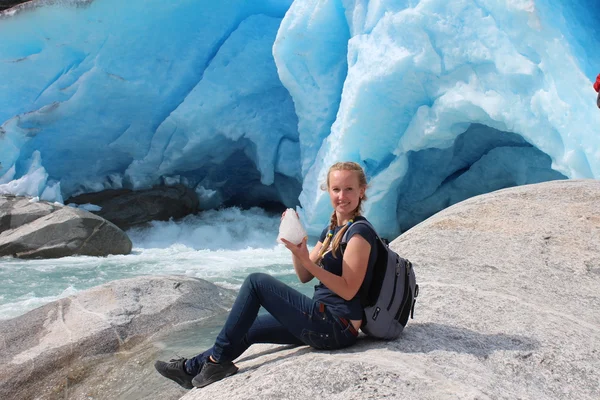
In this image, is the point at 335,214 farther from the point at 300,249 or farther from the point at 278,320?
the point at 278,320

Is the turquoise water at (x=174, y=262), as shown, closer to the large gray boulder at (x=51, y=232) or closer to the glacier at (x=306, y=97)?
the large gray boulder at (x=51, y=232)

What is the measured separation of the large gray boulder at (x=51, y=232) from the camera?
7.02m

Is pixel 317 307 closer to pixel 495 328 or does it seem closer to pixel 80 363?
pixel 495 328

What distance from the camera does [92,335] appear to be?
2928 millimetres

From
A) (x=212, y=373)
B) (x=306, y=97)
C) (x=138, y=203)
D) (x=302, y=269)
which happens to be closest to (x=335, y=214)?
(x=302, y=269)

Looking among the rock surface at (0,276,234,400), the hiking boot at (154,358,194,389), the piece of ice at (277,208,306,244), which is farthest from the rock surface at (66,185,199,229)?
the piece of ice at (277,208,306,244)

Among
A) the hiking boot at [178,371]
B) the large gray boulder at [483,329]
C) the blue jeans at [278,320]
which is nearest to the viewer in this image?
the large gray boulder at [483,329]

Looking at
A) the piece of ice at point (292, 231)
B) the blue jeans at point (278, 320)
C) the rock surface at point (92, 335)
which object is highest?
the piece of ice at point (292, 231)

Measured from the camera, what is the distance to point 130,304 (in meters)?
3.36

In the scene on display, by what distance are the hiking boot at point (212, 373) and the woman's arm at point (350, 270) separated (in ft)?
1.44

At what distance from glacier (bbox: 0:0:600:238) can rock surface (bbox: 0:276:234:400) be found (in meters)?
3.55

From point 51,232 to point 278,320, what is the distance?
6.30 meters

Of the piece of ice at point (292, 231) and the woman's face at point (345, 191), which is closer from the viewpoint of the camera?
the piece of ice at point (292, 231)

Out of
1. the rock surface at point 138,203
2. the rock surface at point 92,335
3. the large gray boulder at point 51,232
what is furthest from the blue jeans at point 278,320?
the rock surface at point 138,203
